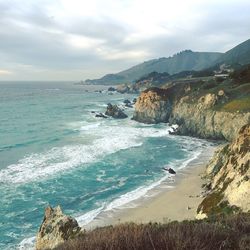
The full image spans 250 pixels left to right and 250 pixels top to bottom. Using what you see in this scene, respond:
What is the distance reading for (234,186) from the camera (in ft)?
85.4

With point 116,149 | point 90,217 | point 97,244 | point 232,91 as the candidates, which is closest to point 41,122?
point 116,149

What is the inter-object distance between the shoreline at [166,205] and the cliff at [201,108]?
73.0ft

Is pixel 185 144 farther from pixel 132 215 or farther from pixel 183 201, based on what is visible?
pixel 132 215

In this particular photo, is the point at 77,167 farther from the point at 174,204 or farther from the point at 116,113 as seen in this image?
the point at 116,113

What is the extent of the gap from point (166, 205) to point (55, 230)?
15.7m

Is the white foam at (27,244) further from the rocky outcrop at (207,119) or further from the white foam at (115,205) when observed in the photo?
the rocky outcrop at (207,119)

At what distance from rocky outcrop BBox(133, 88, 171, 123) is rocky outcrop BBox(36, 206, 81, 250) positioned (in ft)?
221

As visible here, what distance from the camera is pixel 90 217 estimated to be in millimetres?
30547

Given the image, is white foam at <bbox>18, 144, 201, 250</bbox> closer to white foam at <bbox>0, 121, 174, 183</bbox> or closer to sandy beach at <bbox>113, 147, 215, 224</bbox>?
sandy beach at <bbox>113, 147, 215, 224</bbox>

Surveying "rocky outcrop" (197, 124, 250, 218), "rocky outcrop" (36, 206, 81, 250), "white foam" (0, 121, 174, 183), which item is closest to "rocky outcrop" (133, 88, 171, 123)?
"white foam" (0, 121, 174, 183)

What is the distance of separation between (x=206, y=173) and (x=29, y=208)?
18.5 metres

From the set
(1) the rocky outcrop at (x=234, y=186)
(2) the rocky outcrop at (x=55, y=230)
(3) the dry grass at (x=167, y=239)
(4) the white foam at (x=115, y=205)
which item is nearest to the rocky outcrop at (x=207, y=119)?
(4) the white foam at (x=115, y=205)

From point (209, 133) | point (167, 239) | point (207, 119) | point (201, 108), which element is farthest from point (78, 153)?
point (167, 239)

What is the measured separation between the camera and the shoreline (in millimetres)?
29828
